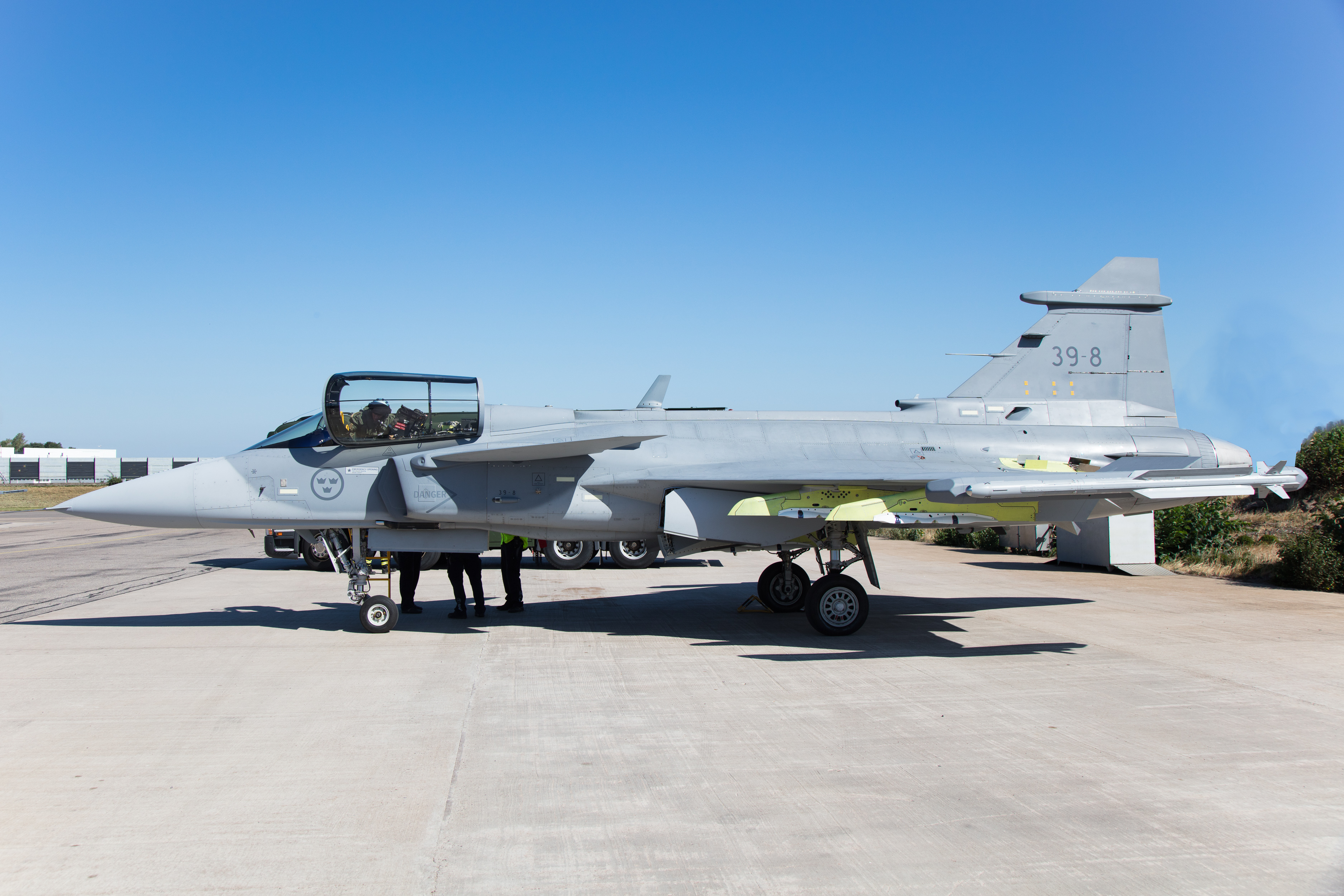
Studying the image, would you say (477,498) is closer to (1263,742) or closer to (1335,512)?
(1263,742)

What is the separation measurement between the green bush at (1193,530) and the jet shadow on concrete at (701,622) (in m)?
5.76

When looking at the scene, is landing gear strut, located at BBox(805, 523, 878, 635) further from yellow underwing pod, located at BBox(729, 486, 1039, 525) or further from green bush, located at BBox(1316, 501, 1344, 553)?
green bush, located at BBox(1316, 501, 1344, 553)

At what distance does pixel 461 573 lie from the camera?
35.7 feet

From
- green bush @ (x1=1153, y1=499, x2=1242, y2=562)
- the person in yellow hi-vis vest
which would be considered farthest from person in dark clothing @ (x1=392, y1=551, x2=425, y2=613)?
green bush @ (x1=1153, y1=499, x2=1242, y2=562)

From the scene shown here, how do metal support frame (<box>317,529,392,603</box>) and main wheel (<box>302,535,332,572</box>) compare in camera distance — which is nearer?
metal support frame (<box>317,529,392,603</box>)

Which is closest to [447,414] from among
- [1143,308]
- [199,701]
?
[199,701]

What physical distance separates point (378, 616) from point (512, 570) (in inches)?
81.9

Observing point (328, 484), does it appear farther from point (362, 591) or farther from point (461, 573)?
point (461, 573)

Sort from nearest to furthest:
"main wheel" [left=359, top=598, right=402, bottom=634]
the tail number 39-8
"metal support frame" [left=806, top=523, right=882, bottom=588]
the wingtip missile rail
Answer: the wingtip missile rail
"metal support frame" [left=806, top=523, right=882, bottom=588]
"main wheel" [left=359, top=598, right=402, bottom=634]
the tail number 39-8

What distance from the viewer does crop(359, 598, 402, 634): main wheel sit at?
9.62 meters

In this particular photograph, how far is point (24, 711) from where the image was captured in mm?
6336

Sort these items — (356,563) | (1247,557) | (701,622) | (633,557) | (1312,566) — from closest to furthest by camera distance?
(356,563), (701,622), (1312,566), (1247,557), (633,557)

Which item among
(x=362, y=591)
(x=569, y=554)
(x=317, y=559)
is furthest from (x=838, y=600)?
(x=317, y=559)

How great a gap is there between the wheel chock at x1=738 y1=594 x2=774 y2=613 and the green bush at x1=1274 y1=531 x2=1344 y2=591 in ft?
28.1
